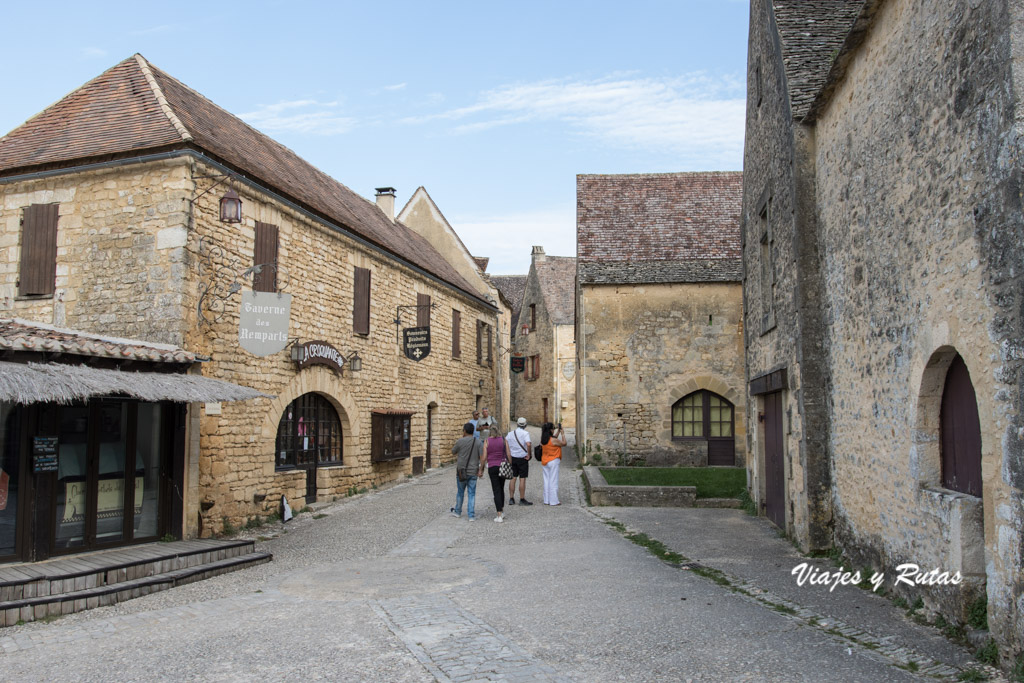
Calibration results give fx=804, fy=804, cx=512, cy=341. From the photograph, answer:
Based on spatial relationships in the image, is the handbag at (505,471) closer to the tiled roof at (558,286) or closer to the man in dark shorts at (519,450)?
the man in dark shorts at (519,450)

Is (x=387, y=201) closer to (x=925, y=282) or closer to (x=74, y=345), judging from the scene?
(x=74, y=345)

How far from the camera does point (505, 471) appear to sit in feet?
39.3

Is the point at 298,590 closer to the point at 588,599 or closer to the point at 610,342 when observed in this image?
the point at 588,599

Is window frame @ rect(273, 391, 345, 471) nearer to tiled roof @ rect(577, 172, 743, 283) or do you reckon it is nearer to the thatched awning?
the thatched awning

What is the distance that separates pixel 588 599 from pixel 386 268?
10.5 m

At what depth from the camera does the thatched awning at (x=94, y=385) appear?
22.4 feet

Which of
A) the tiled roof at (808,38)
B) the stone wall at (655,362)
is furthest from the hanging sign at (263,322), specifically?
the stone wall at (655,362)

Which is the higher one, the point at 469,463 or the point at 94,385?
the point at 94,385

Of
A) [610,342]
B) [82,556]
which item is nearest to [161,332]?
[82,556]

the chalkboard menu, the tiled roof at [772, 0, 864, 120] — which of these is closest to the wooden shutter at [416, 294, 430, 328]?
the tiled roof at [772, 0, 864, 120]

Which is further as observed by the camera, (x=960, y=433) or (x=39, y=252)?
(x=39, y=252)

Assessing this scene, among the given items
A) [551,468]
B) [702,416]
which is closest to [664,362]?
[702,416]

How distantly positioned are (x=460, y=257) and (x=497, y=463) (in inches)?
563

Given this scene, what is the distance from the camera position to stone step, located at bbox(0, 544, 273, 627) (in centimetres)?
637
